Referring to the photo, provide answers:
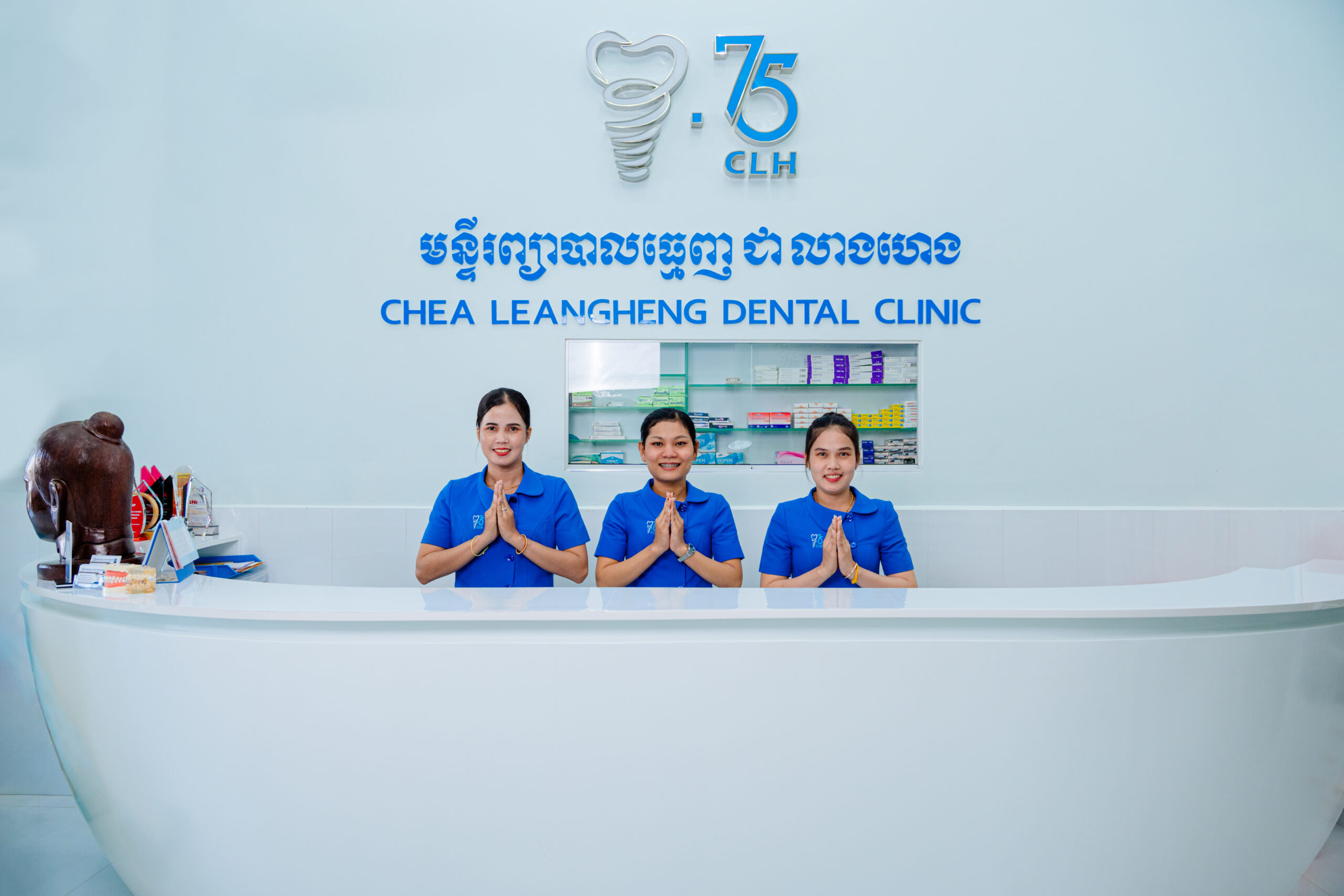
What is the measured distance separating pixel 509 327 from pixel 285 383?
107cm

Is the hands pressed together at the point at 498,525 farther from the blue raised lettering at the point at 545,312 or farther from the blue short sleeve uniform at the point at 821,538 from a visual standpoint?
the blue raised lettering at the point at 545,312

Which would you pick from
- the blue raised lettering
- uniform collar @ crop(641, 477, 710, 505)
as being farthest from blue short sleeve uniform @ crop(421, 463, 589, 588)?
the blue raised lettering

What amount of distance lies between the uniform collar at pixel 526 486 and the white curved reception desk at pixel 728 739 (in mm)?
913

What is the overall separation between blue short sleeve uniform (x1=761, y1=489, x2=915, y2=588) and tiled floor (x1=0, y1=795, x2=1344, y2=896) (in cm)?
139

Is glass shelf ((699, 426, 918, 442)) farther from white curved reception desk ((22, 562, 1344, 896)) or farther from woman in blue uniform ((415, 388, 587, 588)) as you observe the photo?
white curved reception desk ((22, 562, 1344, 896))

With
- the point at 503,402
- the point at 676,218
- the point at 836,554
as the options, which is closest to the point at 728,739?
the point at 836,554

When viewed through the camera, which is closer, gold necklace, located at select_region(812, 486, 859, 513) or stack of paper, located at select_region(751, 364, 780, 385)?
gold necklace, located at select_region(812, 486, 859, 513)

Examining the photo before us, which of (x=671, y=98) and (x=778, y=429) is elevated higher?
(x=671, y=98)

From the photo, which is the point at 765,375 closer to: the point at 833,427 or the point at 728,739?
the point at 833,427

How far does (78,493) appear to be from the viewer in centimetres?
178

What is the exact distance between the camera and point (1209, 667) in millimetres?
1441

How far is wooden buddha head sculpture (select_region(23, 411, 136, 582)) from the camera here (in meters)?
1.77

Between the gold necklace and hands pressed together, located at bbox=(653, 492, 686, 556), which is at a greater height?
the gold necklace

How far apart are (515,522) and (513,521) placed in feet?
0.39
